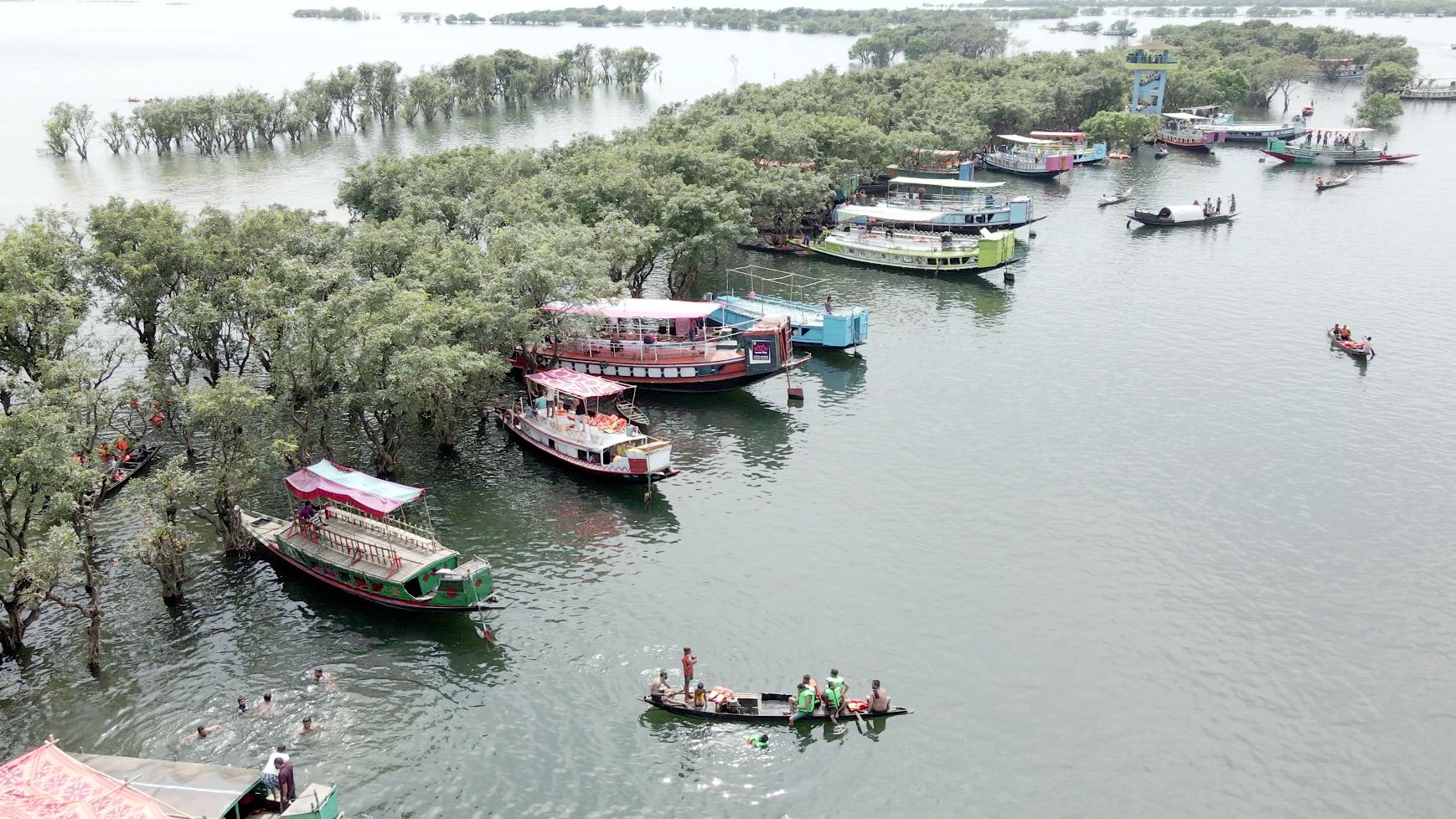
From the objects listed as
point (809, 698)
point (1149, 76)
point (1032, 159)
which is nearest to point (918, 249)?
point (1032, 159)

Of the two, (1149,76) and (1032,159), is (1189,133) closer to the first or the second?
(1149,76)

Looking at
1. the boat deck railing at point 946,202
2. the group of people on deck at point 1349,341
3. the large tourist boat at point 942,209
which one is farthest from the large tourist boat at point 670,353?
the boat deck railing at point 946,202

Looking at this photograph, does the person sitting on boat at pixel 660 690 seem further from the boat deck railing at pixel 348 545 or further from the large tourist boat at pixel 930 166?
the large tourist boat at pixel 930 166

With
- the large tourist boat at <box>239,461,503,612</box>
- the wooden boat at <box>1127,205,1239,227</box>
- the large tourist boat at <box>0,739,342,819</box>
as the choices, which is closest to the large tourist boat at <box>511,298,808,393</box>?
the large tourist boat at <box>239,461,503,612</box>

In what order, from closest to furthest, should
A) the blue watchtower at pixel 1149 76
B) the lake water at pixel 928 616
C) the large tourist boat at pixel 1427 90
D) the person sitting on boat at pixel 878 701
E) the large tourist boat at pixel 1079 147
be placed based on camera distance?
the lake water at pixel 928 616 → the person sitting on boat at pixel 878 701 → the large tourist boat at pixel 1079 147 → the blue watchtower at pixel 1149 76 → the large tourist boat at pixel 1427 90

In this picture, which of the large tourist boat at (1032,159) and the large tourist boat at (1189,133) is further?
the large tourist boat at (1189,133)

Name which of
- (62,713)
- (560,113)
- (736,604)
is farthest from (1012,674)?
(560,113)

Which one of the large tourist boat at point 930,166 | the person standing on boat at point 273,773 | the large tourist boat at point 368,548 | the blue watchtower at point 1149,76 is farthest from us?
the blue watchtower at point 1149,76

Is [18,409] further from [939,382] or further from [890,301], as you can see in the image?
[890,301]
